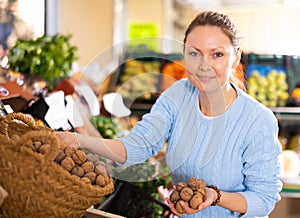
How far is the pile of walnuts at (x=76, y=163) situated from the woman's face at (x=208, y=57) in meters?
0.44

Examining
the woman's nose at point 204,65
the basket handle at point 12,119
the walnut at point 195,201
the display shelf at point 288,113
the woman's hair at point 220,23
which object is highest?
the woman's hair at point 220,23

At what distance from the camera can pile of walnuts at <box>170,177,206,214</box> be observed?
1.54 metres

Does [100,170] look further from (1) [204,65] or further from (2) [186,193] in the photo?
(1) [204,65]

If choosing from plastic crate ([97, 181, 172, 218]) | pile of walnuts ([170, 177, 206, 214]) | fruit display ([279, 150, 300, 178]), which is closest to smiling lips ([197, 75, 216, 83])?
pile of walnuts ([170, 177, 206, 214])

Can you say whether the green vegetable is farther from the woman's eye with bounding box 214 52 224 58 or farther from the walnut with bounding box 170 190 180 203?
the walnut with bounding box 170 190 180 203

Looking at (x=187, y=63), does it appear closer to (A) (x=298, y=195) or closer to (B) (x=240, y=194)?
(B) (x=240, y=194)

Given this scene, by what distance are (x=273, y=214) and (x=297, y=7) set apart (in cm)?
246

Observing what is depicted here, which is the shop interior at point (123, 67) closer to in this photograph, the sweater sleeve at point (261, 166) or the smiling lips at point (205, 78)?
the smiling lips at point (205, 78)

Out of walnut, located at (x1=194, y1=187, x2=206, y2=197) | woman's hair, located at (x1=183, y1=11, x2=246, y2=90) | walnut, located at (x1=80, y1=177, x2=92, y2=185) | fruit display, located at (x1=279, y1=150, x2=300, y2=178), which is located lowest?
fruit display, located at (x1=279, y1=150, x2=300, y2=178)

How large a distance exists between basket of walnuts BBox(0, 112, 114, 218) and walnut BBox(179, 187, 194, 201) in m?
0.23

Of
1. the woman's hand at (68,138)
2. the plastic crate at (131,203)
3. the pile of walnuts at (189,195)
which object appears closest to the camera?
the pile of walnuts at (189,195)

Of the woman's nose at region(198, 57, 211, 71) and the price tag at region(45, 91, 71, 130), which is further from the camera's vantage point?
the price tag at region(45, 91, 71, 130)

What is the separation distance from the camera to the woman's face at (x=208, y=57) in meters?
1.73

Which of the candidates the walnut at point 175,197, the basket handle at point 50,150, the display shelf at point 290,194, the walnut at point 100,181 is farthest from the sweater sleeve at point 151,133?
the display shelf at point 290,194
